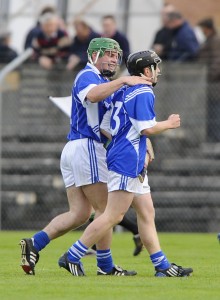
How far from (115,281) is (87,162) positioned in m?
1.17

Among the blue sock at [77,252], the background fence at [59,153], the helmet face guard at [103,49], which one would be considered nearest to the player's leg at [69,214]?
the blue sock at [77,252]

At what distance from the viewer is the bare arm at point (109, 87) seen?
30.4ft

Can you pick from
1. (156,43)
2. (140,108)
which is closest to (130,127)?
(140,108)

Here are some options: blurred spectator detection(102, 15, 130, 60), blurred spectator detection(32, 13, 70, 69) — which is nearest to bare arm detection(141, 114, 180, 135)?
blurred spectator detection(102, 15, 130, 60)

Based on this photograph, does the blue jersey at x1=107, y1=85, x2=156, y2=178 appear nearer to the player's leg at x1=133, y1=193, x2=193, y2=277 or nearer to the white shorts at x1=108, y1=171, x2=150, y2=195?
the white shorts at x1=108, y1=171, x2=150, y2=195

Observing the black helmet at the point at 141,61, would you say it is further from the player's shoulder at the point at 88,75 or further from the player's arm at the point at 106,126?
the player's arm at the point at 106,126

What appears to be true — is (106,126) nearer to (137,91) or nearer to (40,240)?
(137,91)

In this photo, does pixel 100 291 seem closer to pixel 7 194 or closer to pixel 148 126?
pixel 148 126

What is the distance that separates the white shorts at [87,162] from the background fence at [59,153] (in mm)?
8850

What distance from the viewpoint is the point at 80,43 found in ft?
62.6

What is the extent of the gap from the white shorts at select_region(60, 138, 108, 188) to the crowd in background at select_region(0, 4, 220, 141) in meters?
8.58

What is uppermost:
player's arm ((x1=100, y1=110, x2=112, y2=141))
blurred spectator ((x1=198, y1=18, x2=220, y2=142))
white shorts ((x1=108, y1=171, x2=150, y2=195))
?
player's arm ((x1=100, y1=110, x2=112, y2=141))

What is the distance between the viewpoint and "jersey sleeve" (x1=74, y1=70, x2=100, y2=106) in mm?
9586

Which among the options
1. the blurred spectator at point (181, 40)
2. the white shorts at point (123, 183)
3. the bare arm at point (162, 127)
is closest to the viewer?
the bare arm at point (162, 127)
